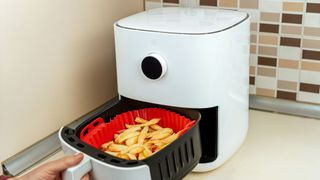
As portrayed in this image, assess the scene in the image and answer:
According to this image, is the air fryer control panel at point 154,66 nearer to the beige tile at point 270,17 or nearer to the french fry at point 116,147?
the french fry at point 116,147

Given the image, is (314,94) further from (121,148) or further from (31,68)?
(31,68)

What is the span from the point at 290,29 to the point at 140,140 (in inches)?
19.7

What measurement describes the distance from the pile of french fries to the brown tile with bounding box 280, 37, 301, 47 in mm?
412

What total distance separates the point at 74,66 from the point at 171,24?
271 mm

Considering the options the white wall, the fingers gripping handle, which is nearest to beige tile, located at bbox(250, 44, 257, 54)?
the white wall

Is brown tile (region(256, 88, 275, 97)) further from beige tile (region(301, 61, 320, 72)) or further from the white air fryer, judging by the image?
the white air fryer

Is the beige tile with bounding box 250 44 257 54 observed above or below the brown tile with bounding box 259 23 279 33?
below

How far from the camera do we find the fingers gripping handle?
65cm

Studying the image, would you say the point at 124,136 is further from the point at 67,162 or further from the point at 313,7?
the point at 313,7

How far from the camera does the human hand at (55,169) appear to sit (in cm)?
65

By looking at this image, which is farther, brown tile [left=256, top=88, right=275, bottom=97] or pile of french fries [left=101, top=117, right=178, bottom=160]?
brown tile [left=256, top=88, right=275, bottom=97]

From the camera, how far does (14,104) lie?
0.86 meters

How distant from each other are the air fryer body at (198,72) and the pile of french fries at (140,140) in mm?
60

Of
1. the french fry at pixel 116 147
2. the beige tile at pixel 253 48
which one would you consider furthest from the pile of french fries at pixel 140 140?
the beige tile at pixel 253 48
